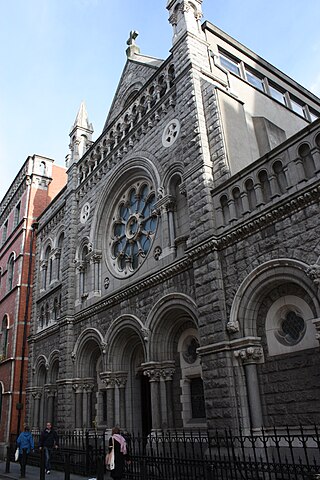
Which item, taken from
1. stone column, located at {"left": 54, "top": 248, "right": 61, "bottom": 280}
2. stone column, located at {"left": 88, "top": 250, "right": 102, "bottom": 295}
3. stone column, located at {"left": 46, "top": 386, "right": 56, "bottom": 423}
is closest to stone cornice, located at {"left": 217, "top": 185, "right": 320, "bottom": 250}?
stone column, located at {"left": 88, "top": 250, "right": 102, "bottom": 295}

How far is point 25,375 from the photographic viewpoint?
23.6 metres

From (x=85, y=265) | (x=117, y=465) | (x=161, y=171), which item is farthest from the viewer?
(x=85, y=265)

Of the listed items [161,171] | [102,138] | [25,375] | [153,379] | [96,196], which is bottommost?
[153,379]

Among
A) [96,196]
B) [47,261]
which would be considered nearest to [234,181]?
[96,196]

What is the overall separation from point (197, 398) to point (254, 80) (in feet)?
40.5

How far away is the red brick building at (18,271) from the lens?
23.2m

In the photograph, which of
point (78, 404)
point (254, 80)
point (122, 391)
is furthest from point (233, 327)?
point (254, 80)

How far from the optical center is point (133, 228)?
53.4 ft

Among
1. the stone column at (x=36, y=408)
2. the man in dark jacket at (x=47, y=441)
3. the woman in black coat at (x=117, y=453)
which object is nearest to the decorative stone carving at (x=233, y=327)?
the woman in black coat at (x=117, y=453)

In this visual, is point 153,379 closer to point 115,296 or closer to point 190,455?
point 190,455

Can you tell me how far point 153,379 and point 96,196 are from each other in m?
9.17

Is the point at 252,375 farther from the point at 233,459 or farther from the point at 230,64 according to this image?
the point at 230,64

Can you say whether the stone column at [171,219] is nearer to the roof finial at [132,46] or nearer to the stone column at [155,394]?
the stone column at [155,394]

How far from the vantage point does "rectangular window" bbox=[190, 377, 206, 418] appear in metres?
11.7
